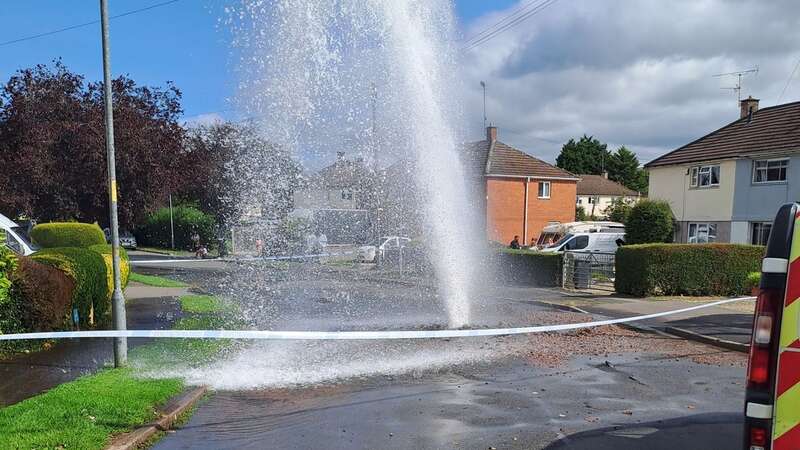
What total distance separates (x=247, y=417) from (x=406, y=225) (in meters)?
8.55

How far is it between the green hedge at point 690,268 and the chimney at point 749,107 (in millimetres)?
14770

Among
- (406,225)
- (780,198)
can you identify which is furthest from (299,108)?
(780,198)

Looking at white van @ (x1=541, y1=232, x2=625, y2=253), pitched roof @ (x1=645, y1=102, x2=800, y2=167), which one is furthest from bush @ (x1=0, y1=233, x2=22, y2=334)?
pitched roof @ (x1=645, y1=102, x2=800, y2=167)

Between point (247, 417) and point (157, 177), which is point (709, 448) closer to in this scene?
point (247, 417)

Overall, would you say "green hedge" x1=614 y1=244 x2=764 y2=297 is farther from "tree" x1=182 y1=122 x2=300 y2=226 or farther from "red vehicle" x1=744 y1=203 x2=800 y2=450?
"red vehicle" x1=744 y1=203 x2=800 y2=450

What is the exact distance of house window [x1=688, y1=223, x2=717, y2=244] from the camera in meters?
28.1

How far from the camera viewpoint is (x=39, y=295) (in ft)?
28.1

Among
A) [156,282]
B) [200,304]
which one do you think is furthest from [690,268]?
[156,282]

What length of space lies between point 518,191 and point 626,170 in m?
62.7

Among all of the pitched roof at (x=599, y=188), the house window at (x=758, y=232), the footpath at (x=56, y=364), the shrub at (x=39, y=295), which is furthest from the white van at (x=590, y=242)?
the pitched roof at (x=599, y=188)

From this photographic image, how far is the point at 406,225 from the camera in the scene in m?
14.0

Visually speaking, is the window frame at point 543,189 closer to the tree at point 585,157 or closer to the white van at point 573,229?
the white van at point 573,229

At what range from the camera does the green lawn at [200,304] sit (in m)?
12.9

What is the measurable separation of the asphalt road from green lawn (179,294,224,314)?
262 centimetres
